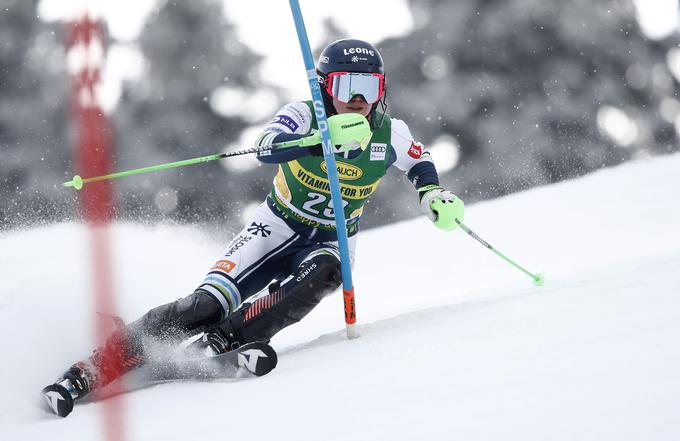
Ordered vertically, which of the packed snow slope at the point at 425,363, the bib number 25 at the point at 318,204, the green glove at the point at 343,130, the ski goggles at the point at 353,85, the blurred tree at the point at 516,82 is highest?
the blurred tree at the point at 516,82

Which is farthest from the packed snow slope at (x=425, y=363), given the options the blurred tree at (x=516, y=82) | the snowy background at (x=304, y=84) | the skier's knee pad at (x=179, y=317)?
the blurred tree at (x=516, y=82)

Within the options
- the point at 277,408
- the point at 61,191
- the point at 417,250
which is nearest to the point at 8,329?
the point at 277,408

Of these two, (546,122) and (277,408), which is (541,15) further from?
(277,408)

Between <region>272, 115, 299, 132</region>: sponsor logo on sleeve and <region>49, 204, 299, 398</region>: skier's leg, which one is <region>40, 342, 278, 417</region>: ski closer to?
<region>49, 204, 299, 398</region>: skier's leg

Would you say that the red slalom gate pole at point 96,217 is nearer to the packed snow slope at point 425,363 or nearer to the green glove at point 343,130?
the packed snow slope at point 425,363

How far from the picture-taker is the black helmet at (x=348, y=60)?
3564mm

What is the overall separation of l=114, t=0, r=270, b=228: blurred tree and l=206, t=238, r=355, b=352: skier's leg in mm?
12067

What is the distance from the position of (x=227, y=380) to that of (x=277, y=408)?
674 mm

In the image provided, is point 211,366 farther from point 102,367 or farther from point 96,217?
point 96,217

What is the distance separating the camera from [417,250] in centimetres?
711

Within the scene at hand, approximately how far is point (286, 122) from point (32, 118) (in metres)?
12.7

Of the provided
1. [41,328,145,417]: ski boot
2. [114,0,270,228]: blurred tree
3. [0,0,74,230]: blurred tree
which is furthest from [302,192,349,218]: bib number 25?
[114,0,270,228]: blurred tree

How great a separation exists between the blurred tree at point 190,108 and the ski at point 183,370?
1216cm

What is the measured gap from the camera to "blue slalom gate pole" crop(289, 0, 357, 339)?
320 centimetres
